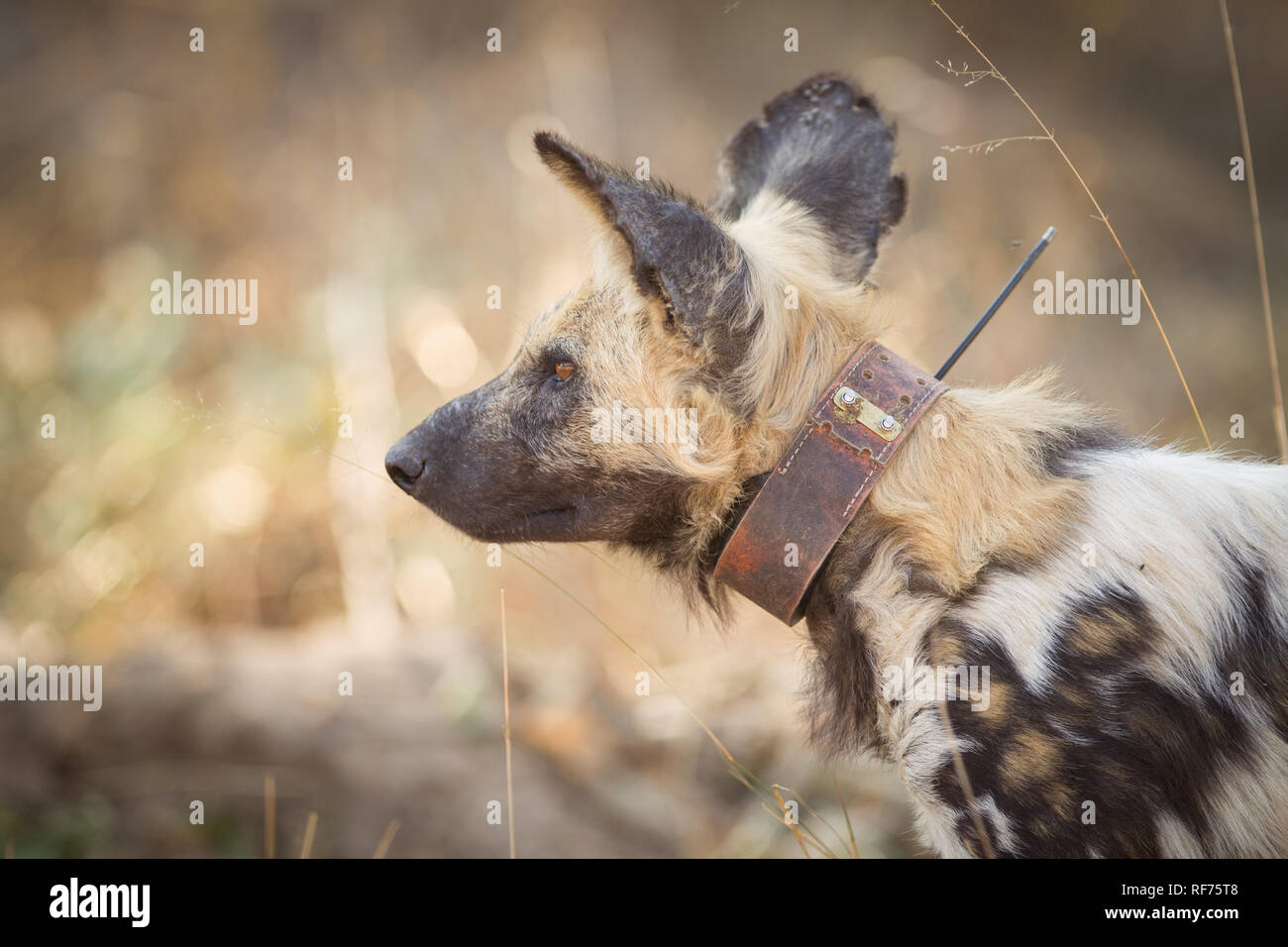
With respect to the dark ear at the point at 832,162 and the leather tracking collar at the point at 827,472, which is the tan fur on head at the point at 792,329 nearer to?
the leather tracking collar at the point at 827,472

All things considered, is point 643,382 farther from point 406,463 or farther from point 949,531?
point 949,531

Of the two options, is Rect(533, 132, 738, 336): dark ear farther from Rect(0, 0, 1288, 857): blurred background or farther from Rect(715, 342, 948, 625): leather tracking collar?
Rect(0, 0, 1288, 857): blurred background

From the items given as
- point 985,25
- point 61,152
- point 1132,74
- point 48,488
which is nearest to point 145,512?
point 48,488

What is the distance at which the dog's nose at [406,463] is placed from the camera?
2508 millimetres

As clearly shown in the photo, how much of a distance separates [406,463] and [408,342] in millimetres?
3785

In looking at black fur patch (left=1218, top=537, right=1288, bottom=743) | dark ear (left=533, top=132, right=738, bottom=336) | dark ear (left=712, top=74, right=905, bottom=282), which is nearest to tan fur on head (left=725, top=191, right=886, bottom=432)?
dark ear (left=533, top=132, right=738, bottom=336)

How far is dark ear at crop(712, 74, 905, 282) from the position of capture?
110 inches

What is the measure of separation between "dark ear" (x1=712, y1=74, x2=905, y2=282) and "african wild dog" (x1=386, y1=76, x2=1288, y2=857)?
0.23m

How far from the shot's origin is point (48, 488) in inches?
218

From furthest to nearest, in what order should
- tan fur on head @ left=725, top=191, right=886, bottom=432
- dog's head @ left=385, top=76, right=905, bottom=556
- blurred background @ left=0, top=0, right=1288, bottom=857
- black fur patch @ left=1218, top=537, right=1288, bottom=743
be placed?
blurred background @ left=0, top=0, right=1288, bottom=857, tan fur on head @ left=725, top=191, right=886, bottom=432, dog's head @ left=385, top=76, right=905, bottom=556, black fur patch @ left=1218, top=537, right=1288, bottom=743

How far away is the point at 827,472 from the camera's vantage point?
213 centimetres

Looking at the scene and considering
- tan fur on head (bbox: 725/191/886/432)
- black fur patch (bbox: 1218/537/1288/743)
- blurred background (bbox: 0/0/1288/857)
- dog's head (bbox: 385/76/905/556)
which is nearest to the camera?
black fur patch (bbox: 1218/537/1288/743)

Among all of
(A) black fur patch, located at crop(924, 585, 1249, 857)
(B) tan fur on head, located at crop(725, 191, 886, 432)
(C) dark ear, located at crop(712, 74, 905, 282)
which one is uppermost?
(C) dark ear, located at crop(712, 74, 905, 282)

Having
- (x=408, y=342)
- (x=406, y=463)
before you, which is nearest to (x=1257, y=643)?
(x=406, y=463)
